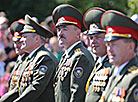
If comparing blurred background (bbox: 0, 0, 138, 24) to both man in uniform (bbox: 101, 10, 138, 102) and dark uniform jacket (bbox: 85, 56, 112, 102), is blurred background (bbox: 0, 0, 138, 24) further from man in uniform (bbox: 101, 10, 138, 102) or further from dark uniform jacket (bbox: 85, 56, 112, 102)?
man in uniform (bbox: 101, 10, 138, 102)

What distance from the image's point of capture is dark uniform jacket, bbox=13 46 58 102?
22.3ft

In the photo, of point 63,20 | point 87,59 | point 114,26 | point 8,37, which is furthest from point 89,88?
point 8,37

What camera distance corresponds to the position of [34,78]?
6.84 metres

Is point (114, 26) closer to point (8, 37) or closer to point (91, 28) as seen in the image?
point (91, 28)

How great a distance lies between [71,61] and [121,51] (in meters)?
1.64

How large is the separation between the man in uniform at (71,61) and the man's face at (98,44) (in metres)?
0.48

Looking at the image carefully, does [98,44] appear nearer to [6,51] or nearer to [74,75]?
[74,75]

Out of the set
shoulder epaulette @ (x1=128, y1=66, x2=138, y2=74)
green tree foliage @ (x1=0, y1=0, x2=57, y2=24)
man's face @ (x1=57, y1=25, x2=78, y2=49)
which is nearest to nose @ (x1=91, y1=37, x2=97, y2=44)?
man's face @ (x1=57, y1=25, x2=78, y2=49)

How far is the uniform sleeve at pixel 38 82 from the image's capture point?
6.78 metres

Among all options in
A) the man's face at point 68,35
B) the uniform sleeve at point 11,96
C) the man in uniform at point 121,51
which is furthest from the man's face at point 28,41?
the man in uniform at point 121,51

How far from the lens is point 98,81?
5.36 metres

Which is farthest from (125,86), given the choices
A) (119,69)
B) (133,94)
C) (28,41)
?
(28,41)

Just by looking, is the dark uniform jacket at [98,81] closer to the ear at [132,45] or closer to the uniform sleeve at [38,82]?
the ear at [132,45]

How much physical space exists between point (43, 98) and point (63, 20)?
145 centimetres
